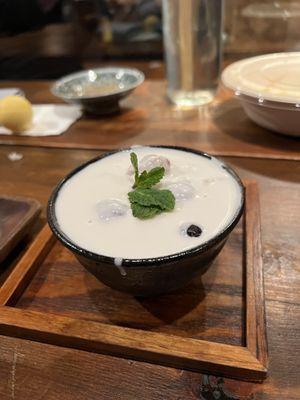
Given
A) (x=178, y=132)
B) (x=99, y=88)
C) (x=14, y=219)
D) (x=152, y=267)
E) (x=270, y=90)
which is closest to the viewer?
(x=152, y=267)

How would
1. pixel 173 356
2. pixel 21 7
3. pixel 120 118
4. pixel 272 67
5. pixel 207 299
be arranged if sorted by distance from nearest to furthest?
pixel 173 356 < pixel 207 299 < pixel 272 67 < pixel 120 118 < pixel 21 7

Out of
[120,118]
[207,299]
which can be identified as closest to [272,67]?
[120,118]

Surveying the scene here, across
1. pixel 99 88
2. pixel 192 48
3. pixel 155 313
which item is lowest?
pixel 155 313

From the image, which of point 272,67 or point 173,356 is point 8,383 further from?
point 272,67

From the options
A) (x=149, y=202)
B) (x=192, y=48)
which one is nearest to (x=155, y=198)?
(x=149, y=202)

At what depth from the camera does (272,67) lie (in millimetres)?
1327

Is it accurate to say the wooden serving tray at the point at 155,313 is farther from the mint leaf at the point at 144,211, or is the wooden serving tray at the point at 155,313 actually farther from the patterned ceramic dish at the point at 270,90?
the patterned ceramic dish at the point at 270,90

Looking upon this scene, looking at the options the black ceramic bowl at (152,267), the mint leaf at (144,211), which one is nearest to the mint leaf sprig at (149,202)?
the mint leaf at (144,211)

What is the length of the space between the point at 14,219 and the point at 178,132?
2.13 ft

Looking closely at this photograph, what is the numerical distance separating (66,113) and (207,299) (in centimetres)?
105

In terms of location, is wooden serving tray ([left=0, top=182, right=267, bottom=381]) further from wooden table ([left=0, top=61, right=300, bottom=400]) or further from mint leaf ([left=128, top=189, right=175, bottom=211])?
mint leaf ([left=128, top=189, right=175, bottom=211])

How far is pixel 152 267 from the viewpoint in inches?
22.8

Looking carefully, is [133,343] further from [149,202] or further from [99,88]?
[99,88]

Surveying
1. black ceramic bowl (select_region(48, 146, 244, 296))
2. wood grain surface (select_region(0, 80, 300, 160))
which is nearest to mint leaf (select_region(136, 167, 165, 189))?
black ceramic bowl (select_region(48, 146, 244, 296))
